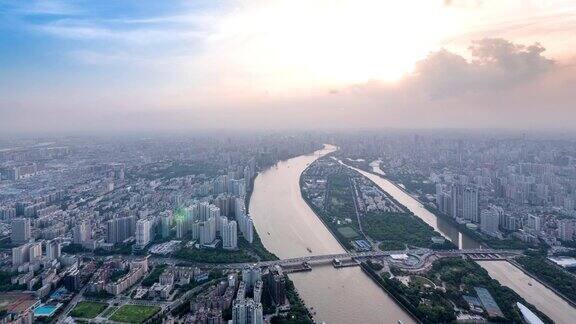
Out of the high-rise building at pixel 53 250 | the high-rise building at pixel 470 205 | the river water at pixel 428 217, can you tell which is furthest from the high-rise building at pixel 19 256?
the high-rise building at pixel 470 205

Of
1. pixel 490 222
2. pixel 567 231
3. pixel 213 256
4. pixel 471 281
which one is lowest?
Result: pixel 471 281

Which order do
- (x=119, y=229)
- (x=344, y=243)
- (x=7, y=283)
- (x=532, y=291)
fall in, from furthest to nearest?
(x=119, y=229) < (x=344, y=243) < (x=7, y=283) < (x=532, y=291)

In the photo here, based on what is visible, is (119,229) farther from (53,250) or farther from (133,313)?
(133,313)

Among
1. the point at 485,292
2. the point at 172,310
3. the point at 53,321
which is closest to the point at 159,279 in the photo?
the point at 172,310

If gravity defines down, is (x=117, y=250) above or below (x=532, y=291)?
above

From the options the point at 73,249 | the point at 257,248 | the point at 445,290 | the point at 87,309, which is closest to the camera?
the point at 87,309

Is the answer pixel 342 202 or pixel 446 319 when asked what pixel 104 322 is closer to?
pixel 446 319

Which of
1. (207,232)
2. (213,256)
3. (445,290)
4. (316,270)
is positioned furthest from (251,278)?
(445,290)

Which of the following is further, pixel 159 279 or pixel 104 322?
pixel 159 279
